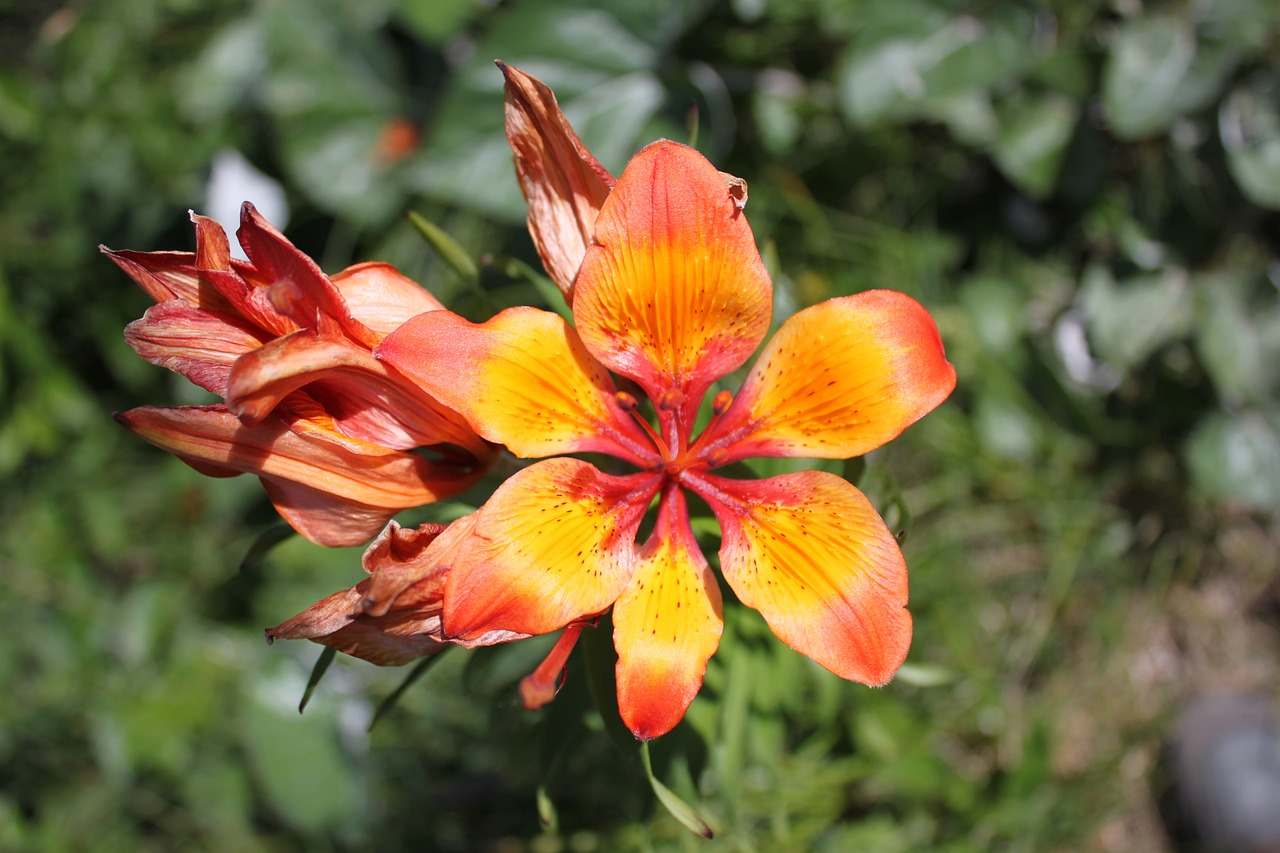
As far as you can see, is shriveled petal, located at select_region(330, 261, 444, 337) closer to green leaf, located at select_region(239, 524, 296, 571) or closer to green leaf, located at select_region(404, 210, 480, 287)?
green leaf, located at select_region(404, 210, 480, 287)

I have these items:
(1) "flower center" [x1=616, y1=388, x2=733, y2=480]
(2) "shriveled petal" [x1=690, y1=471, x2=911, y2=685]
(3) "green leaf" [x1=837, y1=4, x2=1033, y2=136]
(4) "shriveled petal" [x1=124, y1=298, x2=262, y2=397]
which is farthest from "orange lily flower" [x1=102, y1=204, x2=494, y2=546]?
(3) "green leaf" [x1=837, y1=4, x2=1033, y2=136]

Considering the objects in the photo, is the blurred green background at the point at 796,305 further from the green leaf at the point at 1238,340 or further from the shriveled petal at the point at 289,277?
the shriveled petal at the point at 289,277

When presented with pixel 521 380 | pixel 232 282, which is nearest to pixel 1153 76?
pixel 521 380

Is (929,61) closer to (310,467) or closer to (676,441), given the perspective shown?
(676,441)

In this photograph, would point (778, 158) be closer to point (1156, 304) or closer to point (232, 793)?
point (1156, 304)

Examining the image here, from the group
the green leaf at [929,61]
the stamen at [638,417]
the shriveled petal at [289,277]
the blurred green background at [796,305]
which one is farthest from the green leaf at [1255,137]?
the shriveled petal at [289,277]
